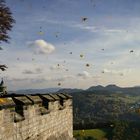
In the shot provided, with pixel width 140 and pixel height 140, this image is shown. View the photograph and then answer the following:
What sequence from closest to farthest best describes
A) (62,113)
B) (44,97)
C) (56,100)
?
1. (44,97)
2. (56,100)
3. (62,113)

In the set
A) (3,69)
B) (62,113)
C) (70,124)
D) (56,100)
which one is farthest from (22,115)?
(3,69)

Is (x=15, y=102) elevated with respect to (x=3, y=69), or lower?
lower

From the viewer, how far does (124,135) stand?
621 ft

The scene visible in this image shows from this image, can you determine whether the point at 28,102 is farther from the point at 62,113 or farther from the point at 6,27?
the point at 6,27

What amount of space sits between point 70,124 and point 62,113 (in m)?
1.77

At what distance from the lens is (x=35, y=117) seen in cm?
1074

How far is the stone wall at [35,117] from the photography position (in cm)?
860

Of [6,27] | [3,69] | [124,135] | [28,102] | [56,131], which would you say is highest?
[6,27]

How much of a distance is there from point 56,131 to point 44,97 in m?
1.89

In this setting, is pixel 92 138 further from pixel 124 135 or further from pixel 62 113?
pixel 62 113

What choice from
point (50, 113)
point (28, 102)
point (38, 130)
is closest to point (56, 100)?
point (50, 113)

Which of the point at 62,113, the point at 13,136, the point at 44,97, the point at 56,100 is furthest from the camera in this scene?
the point at 62,113

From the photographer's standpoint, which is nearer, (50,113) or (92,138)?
(50,113)

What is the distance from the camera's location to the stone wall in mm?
8602
